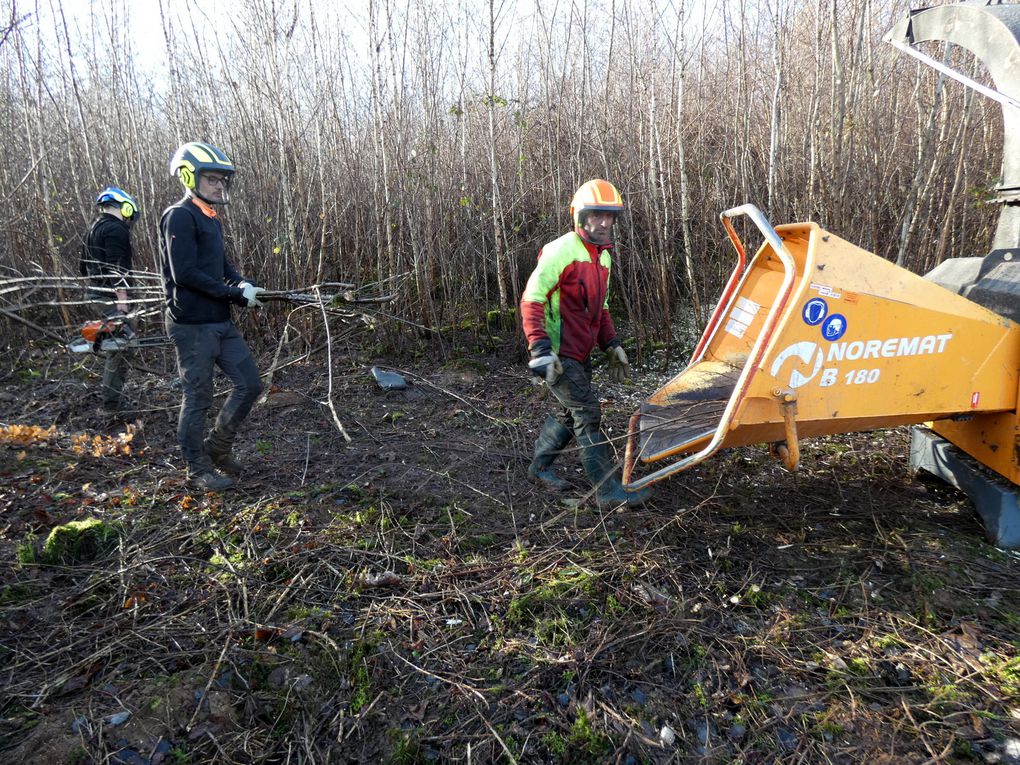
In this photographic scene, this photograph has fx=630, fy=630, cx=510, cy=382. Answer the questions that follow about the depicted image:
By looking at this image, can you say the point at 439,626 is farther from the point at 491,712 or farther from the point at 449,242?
the point at 449,242

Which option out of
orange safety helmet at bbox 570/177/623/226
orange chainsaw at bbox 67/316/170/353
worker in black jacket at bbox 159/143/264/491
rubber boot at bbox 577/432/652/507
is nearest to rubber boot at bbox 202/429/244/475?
worker in black jacket at bbox 159/143/264/491

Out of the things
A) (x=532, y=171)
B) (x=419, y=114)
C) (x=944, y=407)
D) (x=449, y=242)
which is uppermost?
(x=419, y=114)

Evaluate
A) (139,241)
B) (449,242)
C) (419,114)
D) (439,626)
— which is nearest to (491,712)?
(439,626)

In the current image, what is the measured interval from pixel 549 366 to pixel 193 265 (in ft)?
7.01

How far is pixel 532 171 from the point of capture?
7.61 metres

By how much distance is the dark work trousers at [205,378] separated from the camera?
376cm

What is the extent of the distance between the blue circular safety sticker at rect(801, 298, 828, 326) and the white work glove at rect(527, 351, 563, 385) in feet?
4.36

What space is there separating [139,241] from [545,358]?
7430 mm

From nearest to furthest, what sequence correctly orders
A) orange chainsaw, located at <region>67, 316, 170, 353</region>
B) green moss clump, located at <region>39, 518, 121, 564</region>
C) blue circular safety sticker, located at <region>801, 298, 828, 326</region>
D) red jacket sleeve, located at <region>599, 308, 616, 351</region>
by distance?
blue circular safety sticker, located at <region>801, 298, 828, 326</region>
green moss clump, located at <region>39, 518, 121, 564</region>
red jacket sleeve, located at <region>599, 308, 616, 351</region>
orange chainsaw, located at <region>67, 316, 170, 353</region>

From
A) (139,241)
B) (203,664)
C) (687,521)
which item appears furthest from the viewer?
(139,241)

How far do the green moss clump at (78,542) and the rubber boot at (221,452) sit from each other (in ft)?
2.63

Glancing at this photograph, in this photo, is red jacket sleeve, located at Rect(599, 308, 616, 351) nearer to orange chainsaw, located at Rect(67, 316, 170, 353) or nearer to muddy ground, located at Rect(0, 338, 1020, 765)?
muddy ground, located at Rect(0, 338, 1020, 765)

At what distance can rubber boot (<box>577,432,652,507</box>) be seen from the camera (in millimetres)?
3707

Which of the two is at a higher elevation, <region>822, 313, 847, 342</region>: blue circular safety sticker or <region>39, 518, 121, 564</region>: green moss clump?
<region>822, 313, 847, 342</region>: blue circular safety sticker
